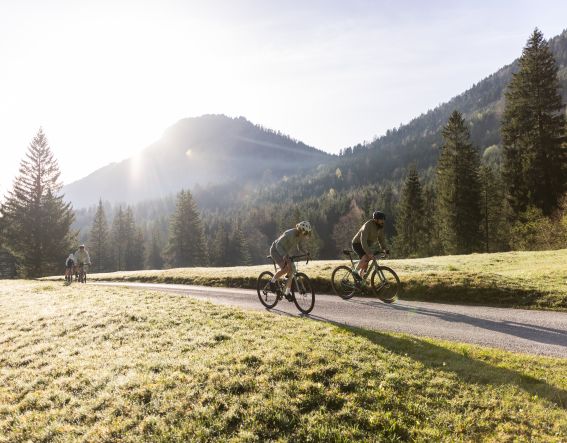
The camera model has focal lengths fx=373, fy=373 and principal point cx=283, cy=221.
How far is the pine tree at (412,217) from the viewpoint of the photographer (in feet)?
187

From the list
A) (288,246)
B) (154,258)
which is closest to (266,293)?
(288,246)

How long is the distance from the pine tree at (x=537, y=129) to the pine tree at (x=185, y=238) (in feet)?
162

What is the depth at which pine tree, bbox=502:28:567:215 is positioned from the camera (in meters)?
38.2

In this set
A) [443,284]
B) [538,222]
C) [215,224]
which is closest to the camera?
[443,284]

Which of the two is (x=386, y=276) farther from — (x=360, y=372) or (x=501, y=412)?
(x=501, y=412)

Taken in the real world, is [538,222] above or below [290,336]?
above

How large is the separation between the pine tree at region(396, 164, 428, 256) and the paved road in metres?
46.0

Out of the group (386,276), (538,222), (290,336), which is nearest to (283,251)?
(290,336)

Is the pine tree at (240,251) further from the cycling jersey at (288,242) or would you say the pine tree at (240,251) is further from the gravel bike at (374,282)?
the cycling jersey at (288,242)

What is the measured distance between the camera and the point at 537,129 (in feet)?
128

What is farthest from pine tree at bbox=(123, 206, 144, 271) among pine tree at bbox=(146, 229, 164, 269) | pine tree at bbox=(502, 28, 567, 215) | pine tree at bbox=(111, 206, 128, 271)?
pine tree at bbox=(502, 28, 567, 215)

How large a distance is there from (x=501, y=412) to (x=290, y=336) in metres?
4.45

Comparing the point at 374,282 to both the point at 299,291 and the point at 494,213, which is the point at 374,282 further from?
the point at 494,213

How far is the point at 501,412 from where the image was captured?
5383mm
